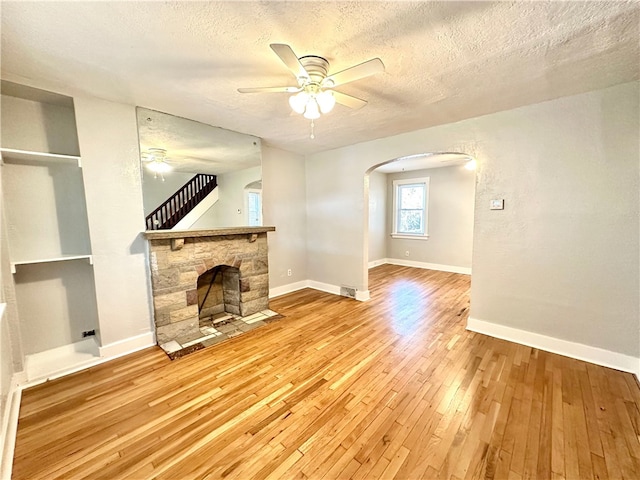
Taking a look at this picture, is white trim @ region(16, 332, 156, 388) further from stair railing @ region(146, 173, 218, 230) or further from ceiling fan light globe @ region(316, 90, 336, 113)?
ceiling fan light globe @ region(316, 90, 336, 113)

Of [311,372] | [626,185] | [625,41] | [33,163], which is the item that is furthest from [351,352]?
[33,163]

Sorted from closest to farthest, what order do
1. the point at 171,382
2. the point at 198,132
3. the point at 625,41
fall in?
the point at 625,41, the point at 171,382, the point at 198,132

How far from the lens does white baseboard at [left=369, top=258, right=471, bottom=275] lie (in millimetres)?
5873

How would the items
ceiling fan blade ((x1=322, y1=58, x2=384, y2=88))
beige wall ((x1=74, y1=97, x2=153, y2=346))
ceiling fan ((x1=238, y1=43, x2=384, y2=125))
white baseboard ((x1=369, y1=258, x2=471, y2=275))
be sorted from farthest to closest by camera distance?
white baseboard ((x1=369, y1=258, x2=471, y2=275))
beige wall ((x1=74, y1=97, x2=153, y2=346))
ceiling fan ((x1=238, y1=43, x2=384, y2=125))
ceiling fan blade ((x1=322, y1=58, x2=384, y2=88))

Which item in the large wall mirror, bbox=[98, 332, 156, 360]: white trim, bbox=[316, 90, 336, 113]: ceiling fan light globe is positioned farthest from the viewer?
the large wall mirror

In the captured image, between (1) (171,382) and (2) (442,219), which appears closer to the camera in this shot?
(1) (171,382)

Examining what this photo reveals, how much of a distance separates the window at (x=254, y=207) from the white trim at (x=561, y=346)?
3055mm

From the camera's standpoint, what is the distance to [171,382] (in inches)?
84.3

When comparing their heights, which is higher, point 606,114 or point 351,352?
point 606,114

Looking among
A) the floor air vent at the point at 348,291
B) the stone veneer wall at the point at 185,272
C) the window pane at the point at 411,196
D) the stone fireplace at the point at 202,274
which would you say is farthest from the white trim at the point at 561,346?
the window pane at the point at 411,196

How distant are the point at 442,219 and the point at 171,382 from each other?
605 centimetres

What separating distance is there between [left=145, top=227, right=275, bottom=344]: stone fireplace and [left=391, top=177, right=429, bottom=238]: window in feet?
14.1

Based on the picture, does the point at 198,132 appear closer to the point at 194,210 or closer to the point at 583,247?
the point at 194,210

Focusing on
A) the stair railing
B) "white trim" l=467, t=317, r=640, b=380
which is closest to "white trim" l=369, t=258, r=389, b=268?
"white trim" l=467, t=317, r=640, b=380
